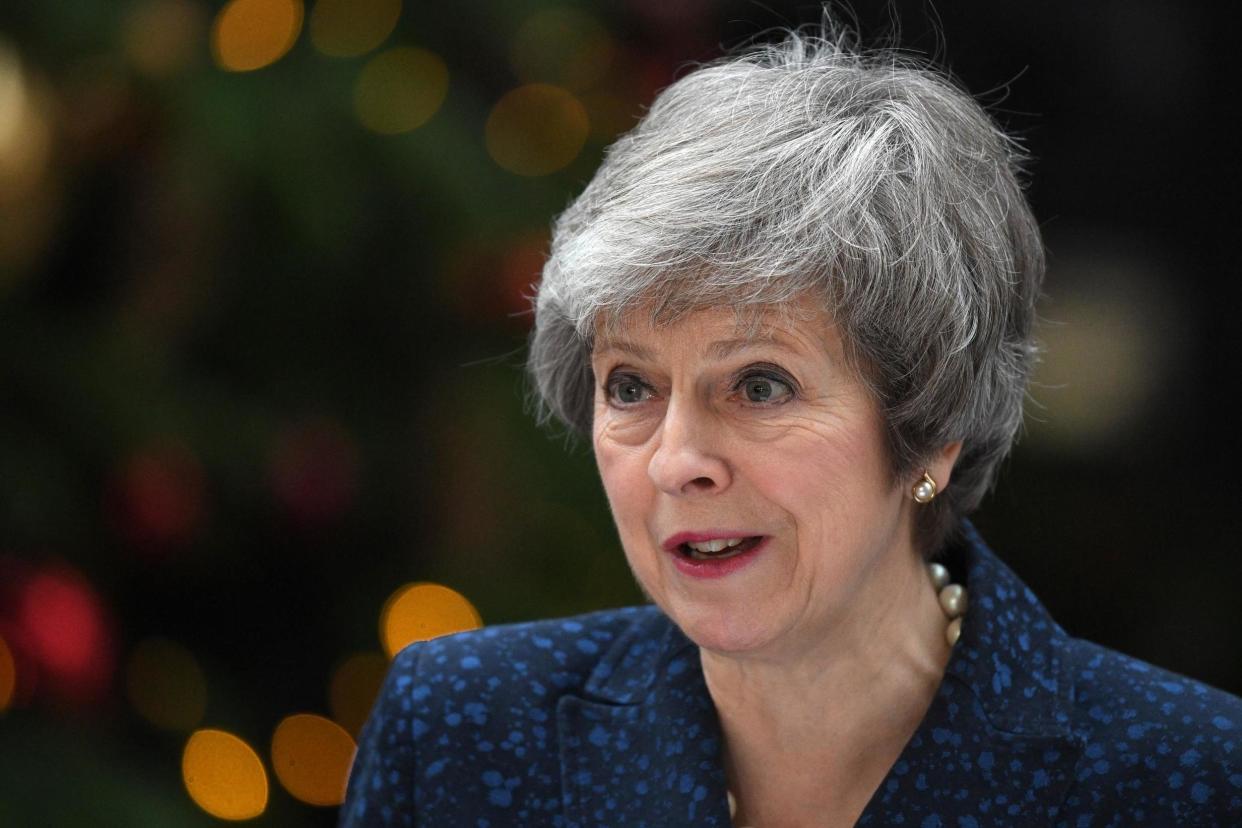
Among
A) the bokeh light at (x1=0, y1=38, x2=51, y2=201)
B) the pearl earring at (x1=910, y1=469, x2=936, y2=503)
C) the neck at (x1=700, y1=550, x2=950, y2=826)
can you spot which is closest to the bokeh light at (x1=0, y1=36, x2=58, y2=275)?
the bokeh light at (x1=0, y1=38, x2=51, y2=201)

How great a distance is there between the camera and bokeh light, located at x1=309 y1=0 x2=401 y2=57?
7.08 feet

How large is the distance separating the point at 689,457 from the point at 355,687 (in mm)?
1097

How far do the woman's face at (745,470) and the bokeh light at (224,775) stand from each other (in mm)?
912

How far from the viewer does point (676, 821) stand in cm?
175

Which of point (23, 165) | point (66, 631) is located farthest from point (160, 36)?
point (66, 631)

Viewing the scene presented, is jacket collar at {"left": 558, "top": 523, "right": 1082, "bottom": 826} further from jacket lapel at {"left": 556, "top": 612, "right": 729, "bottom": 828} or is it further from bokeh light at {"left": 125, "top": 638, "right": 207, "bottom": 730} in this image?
bokeh light at {"left": 125, "top": 638, "right": 207, "bottom": 730}

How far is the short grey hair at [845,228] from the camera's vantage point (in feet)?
5.13

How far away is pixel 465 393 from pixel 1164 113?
145 centimetres

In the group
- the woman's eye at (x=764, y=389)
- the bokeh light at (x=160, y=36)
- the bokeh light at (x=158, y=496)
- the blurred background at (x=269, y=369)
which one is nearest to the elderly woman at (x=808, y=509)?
the woman's eye at (x=764, y=389)

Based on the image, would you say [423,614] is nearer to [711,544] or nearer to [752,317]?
[711,544]

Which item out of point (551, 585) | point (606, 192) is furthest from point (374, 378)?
point (606, 192)

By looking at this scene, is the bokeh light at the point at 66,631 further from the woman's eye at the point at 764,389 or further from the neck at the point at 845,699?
the woman's eye at the point at 764,389

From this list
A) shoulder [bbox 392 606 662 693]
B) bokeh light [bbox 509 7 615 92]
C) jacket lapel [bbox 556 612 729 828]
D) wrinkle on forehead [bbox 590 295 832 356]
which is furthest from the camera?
bokeh light [bbox 509 7 615 92]

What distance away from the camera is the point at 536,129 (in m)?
2.25
